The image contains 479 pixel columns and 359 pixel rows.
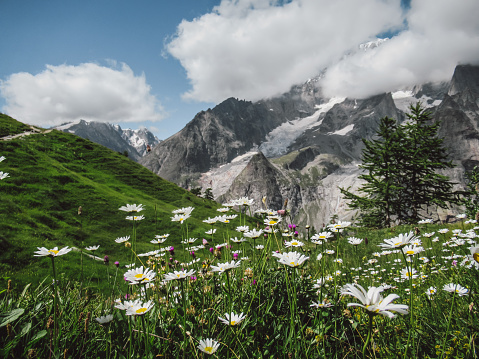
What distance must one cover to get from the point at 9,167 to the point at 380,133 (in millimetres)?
28241

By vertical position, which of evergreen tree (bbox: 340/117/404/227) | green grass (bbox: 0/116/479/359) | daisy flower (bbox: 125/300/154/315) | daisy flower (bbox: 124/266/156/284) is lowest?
green grass (bbox: 0/116/479/359)

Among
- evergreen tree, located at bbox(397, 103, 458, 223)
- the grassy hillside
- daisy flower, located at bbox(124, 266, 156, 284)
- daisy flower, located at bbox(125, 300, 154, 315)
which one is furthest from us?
evergreen tree, located at bbox(397, 103, 458, 223)

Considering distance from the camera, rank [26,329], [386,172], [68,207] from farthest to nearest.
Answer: [386,172], [68,207], [26,329]

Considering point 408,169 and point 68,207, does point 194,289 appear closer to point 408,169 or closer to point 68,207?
point 68,207

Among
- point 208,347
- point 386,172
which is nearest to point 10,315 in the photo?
point 208,347

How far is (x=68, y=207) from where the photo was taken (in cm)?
1365

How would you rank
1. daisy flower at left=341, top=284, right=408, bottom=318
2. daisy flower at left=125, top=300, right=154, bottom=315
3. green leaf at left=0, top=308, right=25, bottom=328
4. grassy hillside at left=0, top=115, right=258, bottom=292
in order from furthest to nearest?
grassy hillside at left=0, top=115, right=258, bottom=292 → green leaf at left=0, top=308, right=25, bottom=328 → daisy flower at left=125, top=300, right=154, bottom=315 → daisy flower at left=341, top=284, right=408, bottom=318

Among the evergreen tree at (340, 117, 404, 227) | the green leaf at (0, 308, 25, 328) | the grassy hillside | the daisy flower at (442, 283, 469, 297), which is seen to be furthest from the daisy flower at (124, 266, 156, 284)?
the evergreen tree at (340, 117, 404, 227)

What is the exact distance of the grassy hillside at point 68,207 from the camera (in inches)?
298

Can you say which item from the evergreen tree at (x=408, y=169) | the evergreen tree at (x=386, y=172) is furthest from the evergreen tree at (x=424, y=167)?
the evergreen tree at (x=386, y=172)

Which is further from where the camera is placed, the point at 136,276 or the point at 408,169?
the point at 408,169

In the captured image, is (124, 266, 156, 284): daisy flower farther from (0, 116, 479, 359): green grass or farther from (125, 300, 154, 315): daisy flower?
(0, 116, 479, 359): green grass

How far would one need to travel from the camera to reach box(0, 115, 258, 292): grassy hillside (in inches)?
298

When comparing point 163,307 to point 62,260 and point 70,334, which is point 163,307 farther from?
point 62,260
